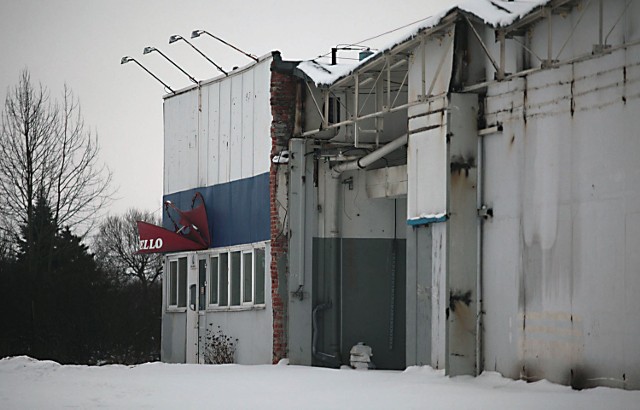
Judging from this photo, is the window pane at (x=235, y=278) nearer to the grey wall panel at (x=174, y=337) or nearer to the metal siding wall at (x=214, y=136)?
the metal siding wall at (x=214, y=136)

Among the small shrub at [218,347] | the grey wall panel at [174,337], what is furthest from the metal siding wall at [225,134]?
the grey wall panel at [174,337]

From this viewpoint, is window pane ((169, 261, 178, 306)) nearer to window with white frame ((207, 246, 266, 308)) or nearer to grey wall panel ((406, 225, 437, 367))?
window with white frame ((207, 246, 266, 308))

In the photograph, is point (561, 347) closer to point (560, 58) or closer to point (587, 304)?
point (587, 304)

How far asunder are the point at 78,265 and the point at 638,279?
91.0 feet

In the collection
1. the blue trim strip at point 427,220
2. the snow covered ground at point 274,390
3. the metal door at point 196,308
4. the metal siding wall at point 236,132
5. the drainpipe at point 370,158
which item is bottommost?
the snow covered ground at point 274,390

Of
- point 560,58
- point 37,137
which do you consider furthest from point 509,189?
point 37,137

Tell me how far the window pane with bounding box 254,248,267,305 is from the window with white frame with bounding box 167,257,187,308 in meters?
4.58

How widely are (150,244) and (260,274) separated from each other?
4.55 metres

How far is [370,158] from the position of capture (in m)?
24.1

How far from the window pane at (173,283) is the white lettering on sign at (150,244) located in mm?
1145

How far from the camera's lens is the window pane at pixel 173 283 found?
31.5 m

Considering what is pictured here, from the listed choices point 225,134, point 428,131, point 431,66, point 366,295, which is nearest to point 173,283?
point 225,134

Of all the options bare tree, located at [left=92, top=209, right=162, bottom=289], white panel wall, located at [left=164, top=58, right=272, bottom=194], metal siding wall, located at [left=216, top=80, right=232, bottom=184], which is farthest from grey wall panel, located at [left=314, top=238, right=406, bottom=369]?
bare tree, located at [left=92, top=209, right=162, bottom=289]

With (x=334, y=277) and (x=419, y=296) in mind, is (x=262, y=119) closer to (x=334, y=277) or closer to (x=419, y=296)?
(x=334, y=277)
